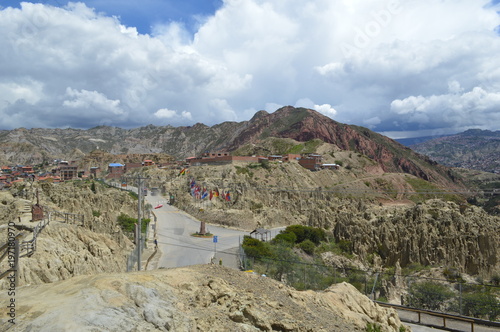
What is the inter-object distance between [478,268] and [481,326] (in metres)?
18.0

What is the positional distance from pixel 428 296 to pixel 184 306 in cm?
1488

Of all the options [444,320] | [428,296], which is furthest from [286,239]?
[444,320]

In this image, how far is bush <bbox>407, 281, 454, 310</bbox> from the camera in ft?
56.9

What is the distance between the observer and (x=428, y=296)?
17.7m

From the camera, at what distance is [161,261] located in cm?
2669

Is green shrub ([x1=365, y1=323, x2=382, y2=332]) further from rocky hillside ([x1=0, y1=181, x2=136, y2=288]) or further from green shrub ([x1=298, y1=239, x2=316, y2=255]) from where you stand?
green shrub ([x1=298, y1=239, x2=316, y2=255])

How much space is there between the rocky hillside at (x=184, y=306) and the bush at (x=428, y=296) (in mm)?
6985

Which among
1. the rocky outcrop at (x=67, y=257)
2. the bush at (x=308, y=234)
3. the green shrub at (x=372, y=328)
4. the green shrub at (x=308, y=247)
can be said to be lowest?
the green shrub at (x=308, y=247)

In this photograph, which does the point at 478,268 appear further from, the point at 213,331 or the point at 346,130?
the point at 346,130

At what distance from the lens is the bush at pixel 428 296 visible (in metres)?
17.3

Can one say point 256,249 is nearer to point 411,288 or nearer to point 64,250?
point 411,288

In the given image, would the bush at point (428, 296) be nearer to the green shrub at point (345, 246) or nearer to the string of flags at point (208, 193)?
the green shrub at point (345, 246)

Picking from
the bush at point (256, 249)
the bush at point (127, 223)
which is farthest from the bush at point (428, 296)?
the bush at point (127, 223)

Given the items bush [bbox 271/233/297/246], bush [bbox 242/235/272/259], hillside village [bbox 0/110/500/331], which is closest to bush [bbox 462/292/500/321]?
hillside village [bbox 0/110/500/331]
